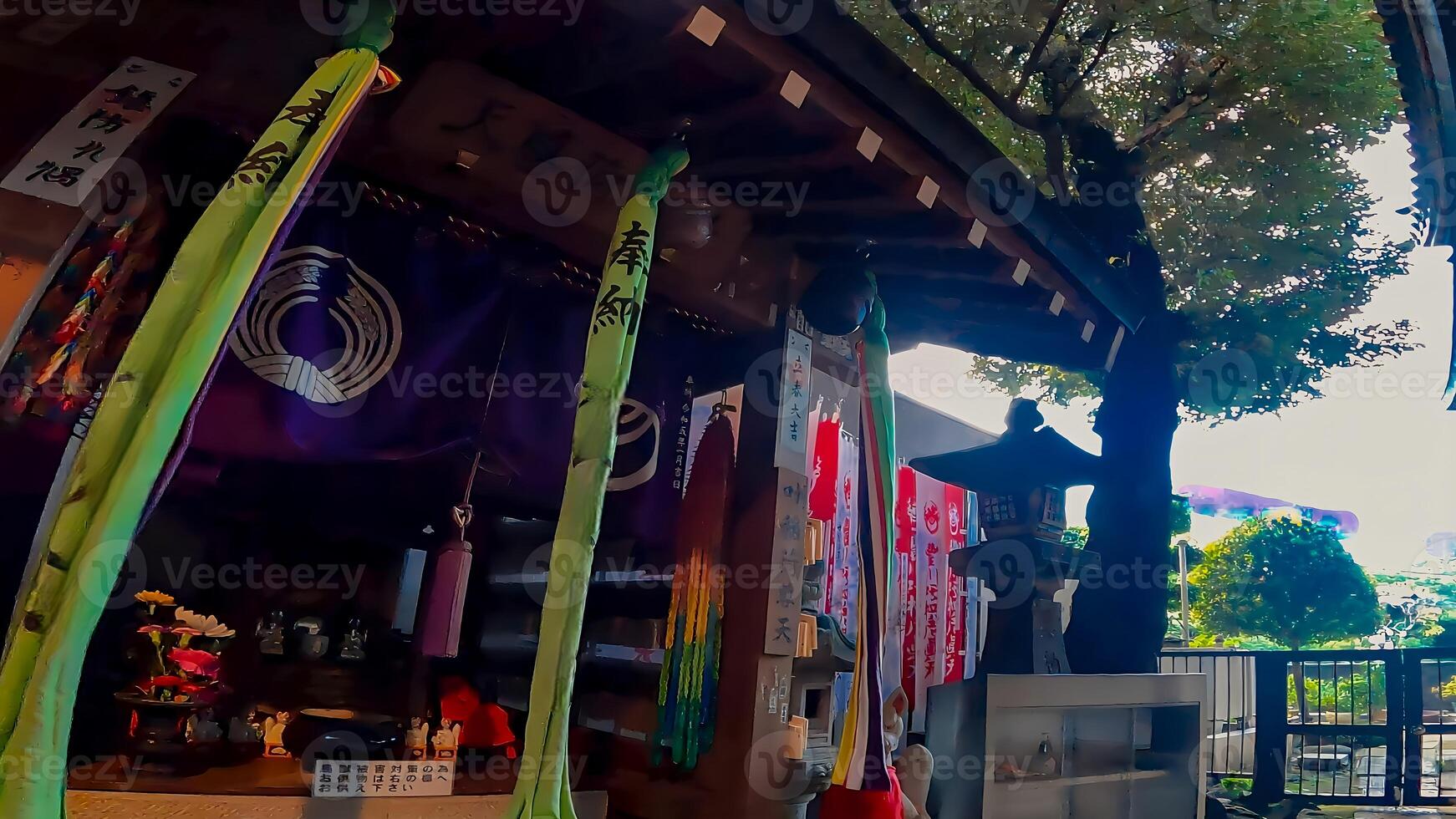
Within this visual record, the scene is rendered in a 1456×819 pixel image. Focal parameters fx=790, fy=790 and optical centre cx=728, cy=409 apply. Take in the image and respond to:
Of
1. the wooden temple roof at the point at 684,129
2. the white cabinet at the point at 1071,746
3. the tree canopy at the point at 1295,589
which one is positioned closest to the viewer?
the wooden temple roof at the point at 684,129

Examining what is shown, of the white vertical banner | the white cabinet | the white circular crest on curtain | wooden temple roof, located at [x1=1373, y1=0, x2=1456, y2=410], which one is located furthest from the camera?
the white cabinet

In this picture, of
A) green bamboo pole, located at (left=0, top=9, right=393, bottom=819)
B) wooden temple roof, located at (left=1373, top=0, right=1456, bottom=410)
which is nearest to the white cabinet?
wooden temple roof, located at (left=1373, top=0, right=1456, bottom=410)

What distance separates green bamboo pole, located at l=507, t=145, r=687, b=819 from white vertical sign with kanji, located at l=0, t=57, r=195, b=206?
1.71 metres

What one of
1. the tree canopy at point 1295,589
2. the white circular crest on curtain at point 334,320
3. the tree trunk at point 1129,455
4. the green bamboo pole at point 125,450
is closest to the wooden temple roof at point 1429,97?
the tree trunk at point 1129,455

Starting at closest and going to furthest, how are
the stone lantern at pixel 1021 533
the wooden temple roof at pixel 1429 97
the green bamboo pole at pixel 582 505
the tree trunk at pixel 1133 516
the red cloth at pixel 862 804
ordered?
1. the green bamboo pole at pixel 582 505
2. the red cloth at pixel 862 804
3. the wooden temple roof at pixel 1429 97
4. the stone lantern at pixel 1021 533
5. the tree trunk at pixel 1133 516

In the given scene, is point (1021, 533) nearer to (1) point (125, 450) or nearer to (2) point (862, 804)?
(2) point (862, 804)

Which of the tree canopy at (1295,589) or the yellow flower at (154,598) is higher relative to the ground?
the tree canopy at (1295,589)

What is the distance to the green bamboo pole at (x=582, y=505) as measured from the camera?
6.94 feet

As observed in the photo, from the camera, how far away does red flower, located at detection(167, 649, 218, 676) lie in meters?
3.06

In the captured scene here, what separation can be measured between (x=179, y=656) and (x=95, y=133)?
195cm

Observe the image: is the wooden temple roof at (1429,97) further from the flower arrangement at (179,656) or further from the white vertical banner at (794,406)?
the flower arrangement at (179,656)

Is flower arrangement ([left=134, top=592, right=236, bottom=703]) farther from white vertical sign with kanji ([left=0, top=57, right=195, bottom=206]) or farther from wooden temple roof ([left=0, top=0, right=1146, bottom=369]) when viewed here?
wooden temple roof ([left=0, top=0, right=1146, bottom=369])

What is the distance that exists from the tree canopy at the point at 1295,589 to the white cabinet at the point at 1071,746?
7626 mm

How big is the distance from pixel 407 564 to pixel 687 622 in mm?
1989
